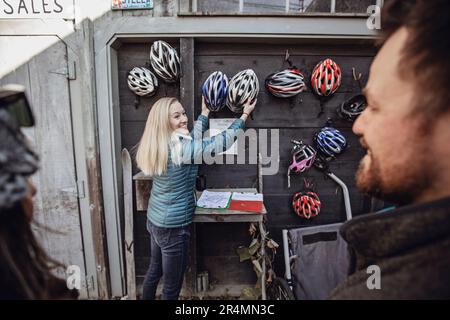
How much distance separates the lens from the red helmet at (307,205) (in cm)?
284

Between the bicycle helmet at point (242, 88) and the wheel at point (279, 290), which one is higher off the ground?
the bicycle helmet at point (242, 88)

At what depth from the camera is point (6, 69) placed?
2518mm

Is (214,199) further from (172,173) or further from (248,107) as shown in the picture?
(248,107)

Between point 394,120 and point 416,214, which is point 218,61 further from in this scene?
point 416,214

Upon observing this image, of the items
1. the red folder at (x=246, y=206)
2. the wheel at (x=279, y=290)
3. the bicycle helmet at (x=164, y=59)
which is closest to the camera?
the wheel at (x=279, y=290)

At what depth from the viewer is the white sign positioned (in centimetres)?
243

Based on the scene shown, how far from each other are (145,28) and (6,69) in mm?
1552

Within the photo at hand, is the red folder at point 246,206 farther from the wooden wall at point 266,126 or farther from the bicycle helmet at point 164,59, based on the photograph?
the bicycle helmet at point 164,59

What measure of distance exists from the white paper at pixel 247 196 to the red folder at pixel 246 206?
0.07 meters

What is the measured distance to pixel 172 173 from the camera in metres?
2.20

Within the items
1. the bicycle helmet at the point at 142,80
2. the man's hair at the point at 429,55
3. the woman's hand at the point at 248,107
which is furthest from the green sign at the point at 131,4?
the man's hair at the point at 429,55

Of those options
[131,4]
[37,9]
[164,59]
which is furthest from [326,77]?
[37,9]

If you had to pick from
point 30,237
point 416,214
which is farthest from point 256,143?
point 30,237

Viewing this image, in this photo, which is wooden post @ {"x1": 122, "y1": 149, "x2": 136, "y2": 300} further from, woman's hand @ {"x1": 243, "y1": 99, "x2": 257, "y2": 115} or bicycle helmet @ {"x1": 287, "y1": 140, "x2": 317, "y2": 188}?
bicycle helmet @ {"x1": 287, "y1": 140, "x2": 317, "y2": 188}
